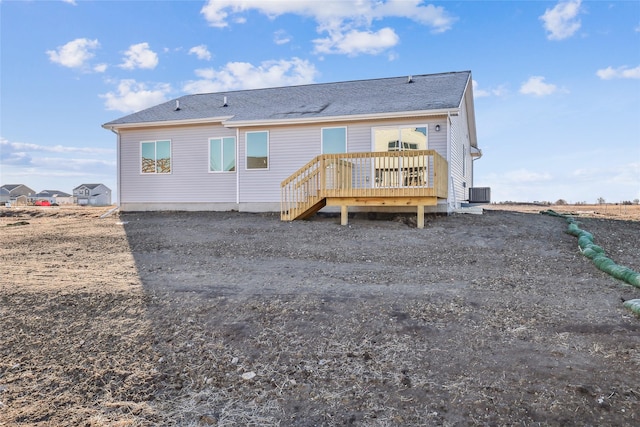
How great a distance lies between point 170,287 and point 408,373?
356 centimetres

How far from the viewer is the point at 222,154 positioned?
1482 cm

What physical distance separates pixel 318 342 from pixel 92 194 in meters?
64.2

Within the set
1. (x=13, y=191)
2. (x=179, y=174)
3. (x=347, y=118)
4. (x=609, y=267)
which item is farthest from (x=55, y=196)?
(x=609, y=267)

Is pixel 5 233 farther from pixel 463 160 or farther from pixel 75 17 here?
pixel 463 160

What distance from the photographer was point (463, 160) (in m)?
16.1

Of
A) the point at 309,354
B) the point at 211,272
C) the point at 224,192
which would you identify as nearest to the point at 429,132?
the point at 224,192

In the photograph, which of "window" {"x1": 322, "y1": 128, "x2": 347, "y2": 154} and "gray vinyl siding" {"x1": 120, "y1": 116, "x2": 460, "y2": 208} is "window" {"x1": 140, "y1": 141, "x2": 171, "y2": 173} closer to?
"gray vinyl siding" {"x1": 120, "y1": 116, "x2": 460, "y2": 208}

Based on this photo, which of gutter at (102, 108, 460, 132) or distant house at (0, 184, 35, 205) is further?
distant house at (0, 184, 35, 205)

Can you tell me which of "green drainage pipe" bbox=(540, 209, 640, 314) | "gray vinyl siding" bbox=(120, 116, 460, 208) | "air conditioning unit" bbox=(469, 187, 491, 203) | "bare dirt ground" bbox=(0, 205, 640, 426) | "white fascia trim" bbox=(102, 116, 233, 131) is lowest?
"bare dirt ground" bbox=(0, 205, 640, 426)

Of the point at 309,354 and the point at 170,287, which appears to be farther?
the point at 170,287

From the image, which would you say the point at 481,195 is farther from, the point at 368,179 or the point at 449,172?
the point at 368,179

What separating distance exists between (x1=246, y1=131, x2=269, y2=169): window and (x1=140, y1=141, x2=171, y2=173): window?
133 inches

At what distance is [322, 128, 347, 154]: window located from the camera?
1322 centimetres

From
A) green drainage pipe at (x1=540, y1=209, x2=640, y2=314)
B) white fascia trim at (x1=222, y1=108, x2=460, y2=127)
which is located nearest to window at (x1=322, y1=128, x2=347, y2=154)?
white fascia trim at (x1=222, y1=108, x2=460, y2=127)
